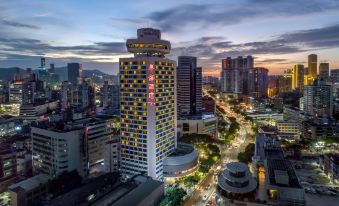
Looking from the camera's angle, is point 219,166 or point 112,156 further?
point 219,166

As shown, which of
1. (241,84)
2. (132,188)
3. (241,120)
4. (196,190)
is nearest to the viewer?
(132,188)

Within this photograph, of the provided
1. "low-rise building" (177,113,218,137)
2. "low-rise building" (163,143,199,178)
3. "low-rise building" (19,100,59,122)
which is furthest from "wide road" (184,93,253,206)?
"low-rise building" (19,100,59,122)

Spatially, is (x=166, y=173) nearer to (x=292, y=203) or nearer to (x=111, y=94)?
(x=292, y=203)

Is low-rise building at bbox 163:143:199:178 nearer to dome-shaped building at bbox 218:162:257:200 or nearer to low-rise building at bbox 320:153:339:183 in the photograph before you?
dome-shaped building at bbox 218:162:257:200

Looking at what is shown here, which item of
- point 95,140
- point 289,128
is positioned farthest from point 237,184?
point 289,128

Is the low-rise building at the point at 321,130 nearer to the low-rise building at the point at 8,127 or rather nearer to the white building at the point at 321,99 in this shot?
the white building at the point at 321,99

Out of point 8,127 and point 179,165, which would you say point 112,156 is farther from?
point 8,127

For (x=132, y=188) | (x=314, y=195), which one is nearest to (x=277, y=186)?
(x=314, y=195)
